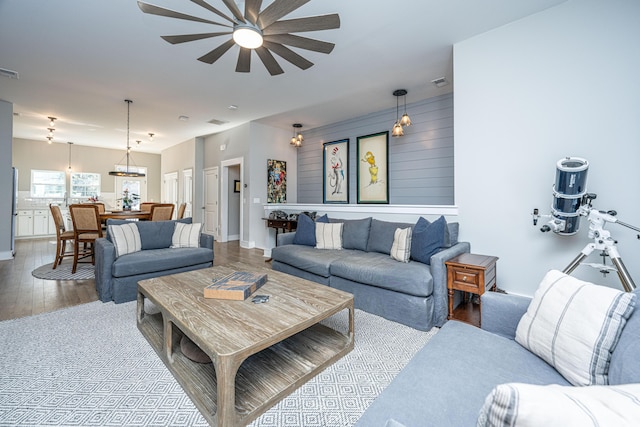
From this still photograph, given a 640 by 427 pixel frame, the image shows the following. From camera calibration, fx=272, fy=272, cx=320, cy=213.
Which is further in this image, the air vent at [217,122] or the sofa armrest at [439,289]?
the air vent at [217,122]

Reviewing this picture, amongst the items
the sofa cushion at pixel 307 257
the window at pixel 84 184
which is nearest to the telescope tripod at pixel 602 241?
the sofa cushion at pixel 307 257

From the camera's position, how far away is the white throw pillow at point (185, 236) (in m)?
3.80

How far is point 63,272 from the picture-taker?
4082mm

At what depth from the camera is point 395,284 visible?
2.52m

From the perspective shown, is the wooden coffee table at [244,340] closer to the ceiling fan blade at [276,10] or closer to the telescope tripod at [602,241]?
the telescope tripod at [602,241]

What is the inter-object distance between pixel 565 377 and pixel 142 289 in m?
2.57

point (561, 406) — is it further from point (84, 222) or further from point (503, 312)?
point (84, 222)

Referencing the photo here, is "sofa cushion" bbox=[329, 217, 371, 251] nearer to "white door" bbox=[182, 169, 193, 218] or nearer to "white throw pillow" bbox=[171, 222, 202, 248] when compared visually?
"white throw pillow" bbox=[171, 222, 202, 248]

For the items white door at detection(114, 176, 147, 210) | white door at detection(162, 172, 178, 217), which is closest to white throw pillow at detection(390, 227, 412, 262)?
white door at detection(162, 172, 178, 217)

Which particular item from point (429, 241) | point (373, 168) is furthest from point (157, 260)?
point (373, 168)

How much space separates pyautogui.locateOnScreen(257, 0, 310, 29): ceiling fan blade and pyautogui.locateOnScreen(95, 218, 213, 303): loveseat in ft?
8.97

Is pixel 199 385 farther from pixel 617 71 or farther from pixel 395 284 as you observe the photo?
pixel 617 71

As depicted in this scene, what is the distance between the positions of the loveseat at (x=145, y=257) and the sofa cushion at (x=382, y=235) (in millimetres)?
2180

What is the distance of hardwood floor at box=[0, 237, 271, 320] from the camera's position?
279 cm
